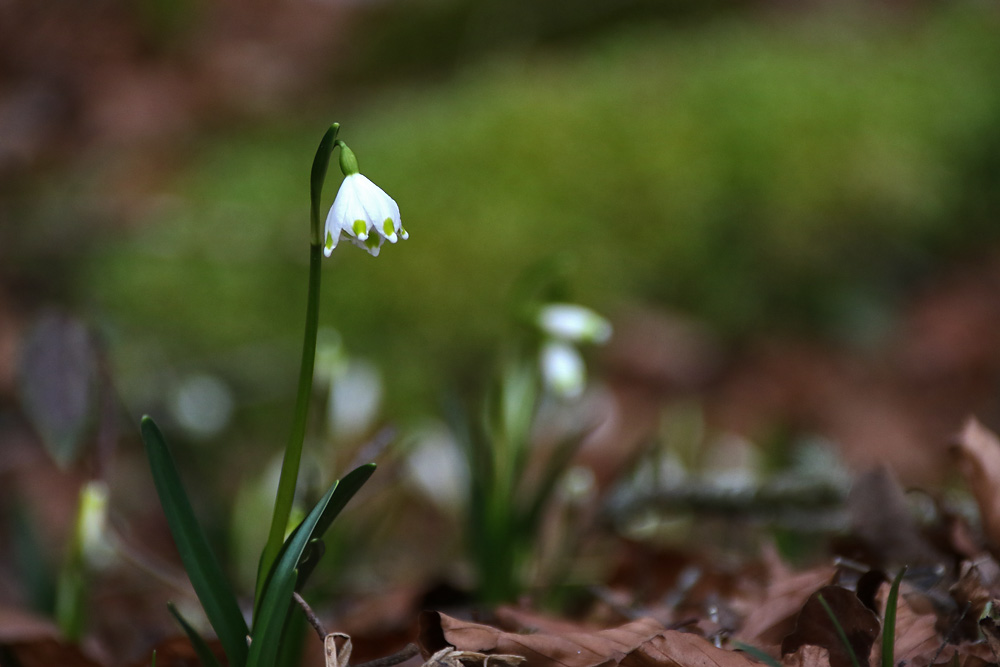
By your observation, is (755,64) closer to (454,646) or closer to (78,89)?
(454,646)

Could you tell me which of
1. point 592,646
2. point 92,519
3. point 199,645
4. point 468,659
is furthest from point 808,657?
point 92,519

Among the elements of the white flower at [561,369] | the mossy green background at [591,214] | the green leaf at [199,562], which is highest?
the mossy green background at [591,214]

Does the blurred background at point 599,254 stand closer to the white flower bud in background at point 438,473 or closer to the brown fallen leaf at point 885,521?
the white flower bud in background at point 438,473

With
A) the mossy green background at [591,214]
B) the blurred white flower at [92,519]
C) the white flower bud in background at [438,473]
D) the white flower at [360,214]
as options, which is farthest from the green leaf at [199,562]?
the mossy green background at [591,214]

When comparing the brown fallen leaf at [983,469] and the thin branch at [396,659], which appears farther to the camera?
the brown fallen leaf at [983,469]

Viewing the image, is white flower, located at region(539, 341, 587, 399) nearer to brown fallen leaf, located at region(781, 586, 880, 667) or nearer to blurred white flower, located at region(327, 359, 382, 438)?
blurred white flower, located at region(327, 359, 382, 438)

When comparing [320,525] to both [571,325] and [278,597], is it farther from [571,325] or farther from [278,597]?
[571,325]

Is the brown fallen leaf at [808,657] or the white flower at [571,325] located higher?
the white flower at [571,325]

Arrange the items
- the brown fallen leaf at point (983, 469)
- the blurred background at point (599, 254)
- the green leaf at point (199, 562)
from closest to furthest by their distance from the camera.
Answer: the green leaf at point (199, 562)
the brown fallen leaf at point (983, 469)
the blurred background at point (599, 254)
